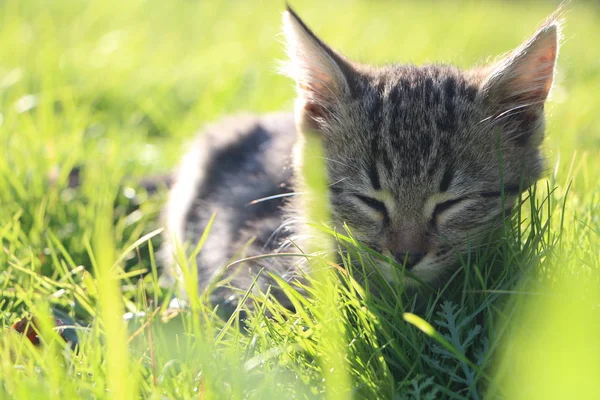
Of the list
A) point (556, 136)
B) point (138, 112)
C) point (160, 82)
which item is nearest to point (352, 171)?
point (556, 136)

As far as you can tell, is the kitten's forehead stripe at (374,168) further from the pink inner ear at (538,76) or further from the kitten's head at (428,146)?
the pink inner ear at (538,76)

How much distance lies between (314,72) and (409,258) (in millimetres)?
793

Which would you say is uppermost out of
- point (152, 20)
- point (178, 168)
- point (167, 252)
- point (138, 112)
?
point (152, 20)

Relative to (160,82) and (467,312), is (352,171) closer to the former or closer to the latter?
(467,312)

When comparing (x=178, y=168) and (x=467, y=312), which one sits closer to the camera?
(x=467, y=312)

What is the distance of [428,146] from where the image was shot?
2.06m

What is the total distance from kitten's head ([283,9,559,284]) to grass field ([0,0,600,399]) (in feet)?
0.42

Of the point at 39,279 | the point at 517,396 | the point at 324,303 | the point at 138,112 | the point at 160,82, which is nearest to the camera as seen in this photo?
the point at 517,396

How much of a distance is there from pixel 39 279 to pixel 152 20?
17.8ft

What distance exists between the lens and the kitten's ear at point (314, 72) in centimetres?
218

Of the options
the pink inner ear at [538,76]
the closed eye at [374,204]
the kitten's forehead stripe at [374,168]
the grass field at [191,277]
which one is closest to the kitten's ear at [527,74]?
the pink inner ear at [538,76]

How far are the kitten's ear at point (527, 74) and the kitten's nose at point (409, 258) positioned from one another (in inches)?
24.9

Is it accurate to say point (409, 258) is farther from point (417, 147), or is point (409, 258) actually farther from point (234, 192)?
point (234, 192)

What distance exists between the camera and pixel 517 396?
4.86ft
